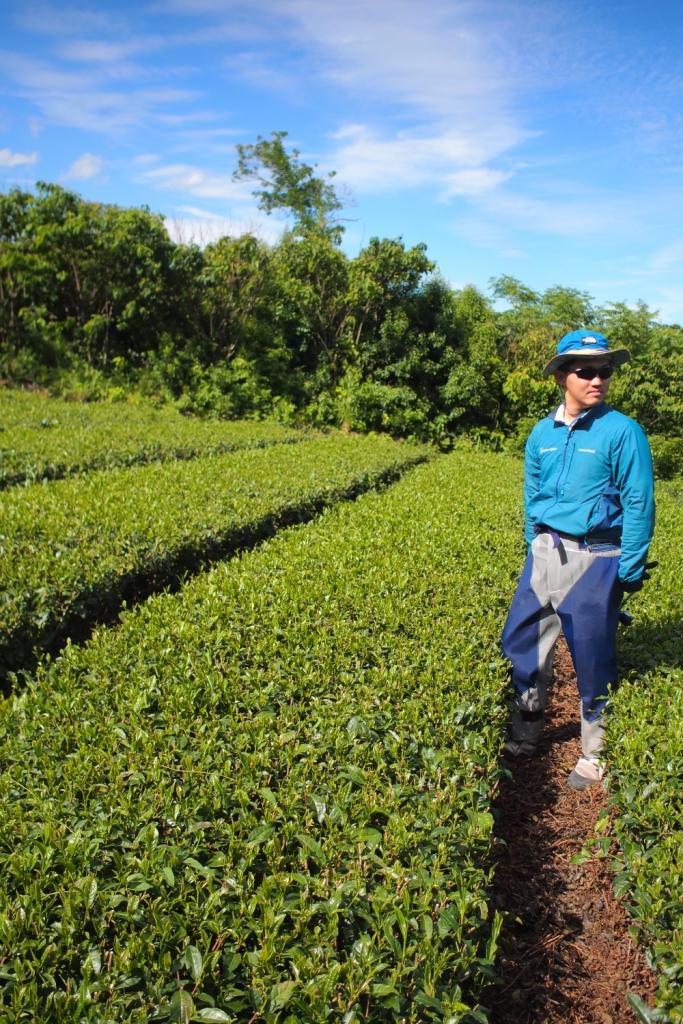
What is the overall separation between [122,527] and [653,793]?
4096mm

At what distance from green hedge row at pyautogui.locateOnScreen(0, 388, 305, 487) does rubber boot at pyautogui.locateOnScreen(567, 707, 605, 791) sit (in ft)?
21.4

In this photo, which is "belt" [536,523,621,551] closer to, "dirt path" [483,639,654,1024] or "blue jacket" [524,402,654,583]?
"blue jacket" [524,402,654,583]

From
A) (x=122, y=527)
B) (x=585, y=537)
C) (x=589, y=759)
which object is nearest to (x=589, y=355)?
(x=585, y=537)

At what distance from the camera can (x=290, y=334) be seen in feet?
67.8

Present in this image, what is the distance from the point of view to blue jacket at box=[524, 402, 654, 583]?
3.16 metres

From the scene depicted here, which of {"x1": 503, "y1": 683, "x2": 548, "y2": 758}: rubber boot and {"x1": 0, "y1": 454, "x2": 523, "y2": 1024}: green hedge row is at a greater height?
{"x1": 0, "y1": 454, "x2": 523, "y2": 1024}: green hedge row

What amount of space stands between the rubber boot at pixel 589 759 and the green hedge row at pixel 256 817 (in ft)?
2.08

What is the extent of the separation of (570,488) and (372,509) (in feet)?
11.8

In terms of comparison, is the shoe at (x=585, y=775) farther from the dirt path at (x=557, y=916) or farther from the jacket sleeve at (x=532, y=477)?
the jacket sleeve at (x=532, y=477)

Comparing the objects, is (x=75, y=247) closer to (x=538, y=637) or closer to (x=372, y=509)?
(x=372, y=509)

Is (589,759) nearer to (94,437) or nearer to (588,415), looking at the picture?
(588,415)

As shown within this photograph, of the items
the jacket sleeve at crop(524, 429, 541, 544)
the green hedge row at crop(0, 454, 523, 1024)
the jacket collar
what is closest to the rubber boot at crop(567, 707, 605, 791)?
the green hedge row at crop(0, 454, 523, 1024)

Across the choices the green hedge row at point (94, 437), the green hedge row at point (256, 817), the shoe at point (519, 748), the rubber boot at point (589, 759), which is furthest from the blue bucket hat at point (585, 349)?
the green hedge row at point (94, 437)

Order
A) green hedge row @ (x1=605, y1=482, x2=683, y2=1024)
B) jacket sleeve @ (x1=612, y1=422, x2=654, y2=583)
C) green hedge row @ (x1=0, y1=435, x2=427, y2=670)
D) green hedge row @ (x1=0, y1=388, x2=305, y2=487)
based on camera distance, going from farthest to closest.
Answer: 1. green hedge row @ (x1=0, y1=388, x2=305, y2=487)
2. green hedge row @ (x1=0, y1=435, x2=427, y2=670)
3. jacket sleeve @ (x1=612, y1=422, x2=654, y2=583)
4. green hedge row @ (x1=605, y1=482, x2=683, y2=1024)
